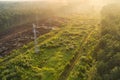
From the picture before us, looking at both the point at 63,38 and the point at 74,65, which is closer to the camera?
the point at 74,65

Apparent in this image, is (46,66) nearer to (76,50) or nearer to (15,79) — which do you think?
(15,79)

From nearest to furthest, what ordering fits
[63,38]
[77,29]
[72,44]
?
1. [72,44]
2. [63,38]
3. [77,29]

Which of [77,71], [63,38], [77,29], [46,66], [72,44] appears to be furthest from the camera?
[77,29]

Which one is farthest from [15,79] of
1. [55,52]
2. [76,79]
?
[55,52]

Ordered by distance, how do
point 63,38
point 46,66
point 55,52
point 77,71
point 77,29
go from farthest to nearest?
point 77,29, point 63,38, point 55,52, point 46,66, point 77,71

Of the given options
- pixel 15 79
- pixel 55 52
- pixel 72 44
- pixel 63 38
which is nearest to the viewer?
pixel 15 79

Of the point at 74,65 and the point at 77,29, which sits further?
the point at 77,29

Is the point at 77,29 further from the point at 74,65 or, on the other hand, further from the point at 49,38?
the point at 74,65

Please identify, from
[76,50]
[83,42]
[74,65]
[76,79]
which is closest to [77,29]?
[83,42]
